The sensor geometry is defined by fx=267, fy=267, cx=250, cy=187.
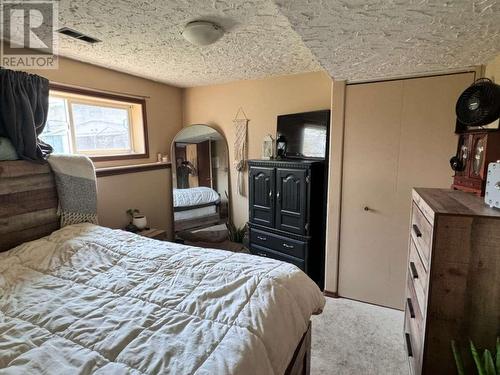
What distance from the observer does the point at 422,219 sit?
1.41 m

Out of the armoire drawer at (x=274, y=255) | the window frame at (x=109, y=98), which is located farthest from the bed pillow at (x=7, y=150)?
the armoire drawer at (x=274, y=255)

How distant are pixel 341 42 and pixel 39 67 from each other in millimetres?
2680

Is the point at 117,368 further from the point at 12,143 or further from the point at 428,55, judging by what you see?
the point at 428,55

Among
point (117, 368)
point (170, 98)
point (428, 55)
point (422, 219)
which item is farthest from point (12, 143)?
point (428, 55)

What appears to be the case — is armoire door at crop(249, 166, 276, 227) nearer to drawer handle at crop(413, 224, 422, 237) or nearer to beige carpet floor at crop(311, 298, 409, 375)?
beige carpet floor at crop(311, 298, 409, 375)

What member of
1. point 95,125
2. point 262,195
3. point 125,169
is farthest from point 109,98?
point 262,195

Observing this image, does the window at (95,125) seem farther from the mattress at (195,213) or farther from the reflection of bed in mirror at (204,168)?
the mattress at (195,213)

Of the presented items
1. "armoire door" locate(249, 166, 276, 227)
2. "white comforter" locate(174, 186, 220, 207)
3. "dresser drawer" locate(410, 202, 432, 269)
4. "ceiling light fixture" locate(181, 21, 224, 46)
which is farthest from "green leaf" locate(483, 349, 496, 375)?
"white comforter" locate(174, 186, 220, 207)

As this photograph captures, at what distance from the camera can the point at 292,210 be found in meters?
2.76

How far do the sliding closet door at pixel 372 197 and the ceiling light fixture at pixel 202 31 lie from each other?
1.23 m

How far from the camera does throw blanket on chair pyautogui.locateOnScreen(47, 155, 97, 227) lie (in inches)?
78.0

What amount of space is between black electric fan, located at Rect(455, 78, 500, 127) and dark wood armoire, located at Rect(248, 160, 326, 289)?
129cm

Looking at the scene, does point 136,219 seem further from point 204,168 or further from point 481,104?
point 481,104

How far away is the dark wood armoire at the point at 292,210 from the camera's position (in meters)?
2.67
